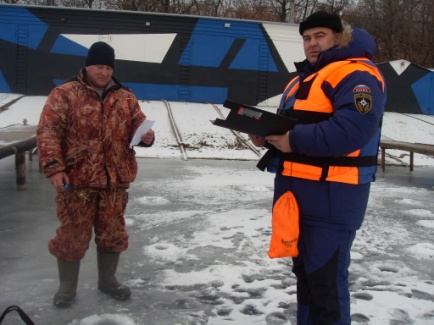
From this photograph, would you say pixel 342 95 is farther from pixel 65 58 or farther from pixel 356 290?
pixel 65 58

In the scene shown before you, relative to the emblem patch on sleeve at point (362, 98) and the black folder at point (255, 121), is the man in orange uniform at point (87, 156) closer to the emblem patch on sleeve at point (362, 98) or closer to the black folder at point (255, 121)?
the black folder at point (255, 121)

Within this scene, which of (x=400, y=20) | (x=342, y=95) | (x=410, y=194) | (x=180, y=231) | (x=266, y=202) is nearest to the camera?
(x=342, y=95)

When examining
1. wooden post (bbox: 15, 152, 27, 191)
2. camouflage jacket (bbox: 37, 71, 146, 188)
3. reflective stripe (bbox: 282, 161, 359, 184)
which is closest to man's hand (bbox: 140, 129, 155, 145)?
camouflage jacket (bbox: 37, 71, 146, 188)

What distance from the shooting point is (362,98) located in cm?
215

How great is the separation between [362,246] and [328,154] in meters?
2.69

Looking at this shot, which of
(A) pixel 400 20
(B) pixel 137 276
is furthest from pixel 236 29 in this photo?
(A) pixel 400 20

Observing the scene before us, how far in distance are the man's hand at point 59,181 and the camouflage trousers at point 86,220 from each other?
0.45 feet

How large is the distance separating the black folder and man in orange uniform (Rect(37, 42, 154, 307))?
3.33ft

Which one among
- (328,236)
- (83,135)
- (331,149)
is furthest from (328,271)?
(83,135)

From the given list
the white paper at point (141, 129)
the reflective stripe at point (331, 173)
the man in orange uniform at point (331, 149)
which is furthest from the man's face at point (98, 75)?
the reflective stripe at point (331, 173)

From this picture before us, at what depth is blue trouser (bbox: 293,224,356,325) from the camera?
2344 mm

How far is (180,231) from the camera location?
16.1ft

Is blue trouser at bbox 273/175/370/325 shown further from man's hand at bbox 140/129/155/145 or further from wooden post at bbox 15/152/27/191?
wooden post at bbox 15/152/27/191

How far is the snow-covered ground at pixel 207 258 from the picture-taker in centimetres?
319
